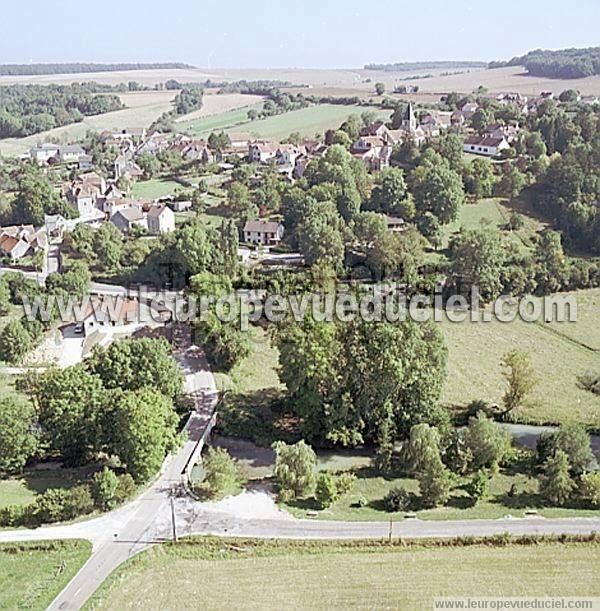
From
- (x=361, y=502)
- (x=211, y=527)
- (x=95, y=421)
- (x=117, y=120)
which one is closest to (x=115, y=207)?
(x=95, y=421)

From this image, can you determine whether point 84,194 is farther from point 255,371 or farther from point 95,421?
point 95,421

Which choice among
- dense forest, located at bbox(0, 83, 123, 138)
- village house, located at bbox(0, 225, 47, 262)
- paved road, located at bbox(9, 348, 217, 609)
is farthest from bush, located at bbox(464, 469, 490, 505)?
dense forest, located at bbox(0, 83, 123, 138)

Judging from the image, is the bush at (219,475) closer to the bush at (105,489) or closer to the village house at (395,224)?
the bush at (105,489)

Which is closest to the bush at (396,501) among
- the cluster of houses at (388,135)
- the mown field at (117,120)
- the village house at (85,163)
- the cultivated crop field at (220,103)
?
the cluster of houses at (388,135)

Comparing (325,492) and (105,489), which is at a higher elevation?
(105,489)

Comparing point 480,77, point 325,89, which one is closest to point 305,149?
point 325,89

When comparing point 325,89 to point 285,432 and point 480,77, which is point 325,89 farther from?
point 285,432

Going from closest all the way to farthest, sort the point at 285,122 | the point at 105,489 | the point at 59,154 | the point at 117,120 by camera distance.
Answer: the point at 105,489, the point at 59,154, the point at 285,122, the point at 117,120
